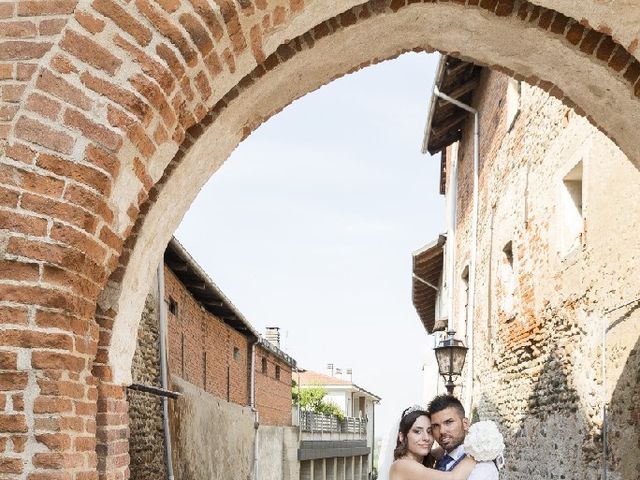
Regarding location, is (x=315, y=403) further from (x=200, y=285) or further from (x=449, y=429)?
(x=449, y=429)

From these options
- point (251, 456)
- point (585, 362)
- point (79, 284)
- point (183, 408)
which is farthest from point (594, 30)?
point (251, 456)

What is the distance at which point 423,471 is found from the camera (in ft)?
16.8

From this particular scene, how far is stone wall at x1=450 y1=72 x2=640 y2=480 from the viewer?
7.66m

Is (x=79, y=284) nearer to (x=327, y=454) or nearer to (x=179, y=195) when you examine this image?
(x=179, y=195)

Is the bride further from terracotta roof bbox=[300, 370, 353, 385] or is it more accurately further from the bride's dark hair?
terracotta roof bbox=[300, 370, 353, 385]

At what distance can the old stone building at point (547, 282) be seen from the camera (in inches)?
304

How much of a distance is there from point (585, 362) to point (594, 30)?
15.2ft

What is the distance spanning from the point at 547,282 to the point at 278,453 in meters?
16.2

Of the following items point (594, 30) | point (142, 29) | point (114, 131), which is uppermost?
point (594, 30)

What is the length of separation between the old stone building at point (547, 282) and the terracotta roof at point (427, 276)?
2876 mm

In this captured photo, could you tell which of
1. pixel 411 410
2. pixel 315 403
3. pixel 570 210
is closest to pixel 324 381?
pixel 315 403

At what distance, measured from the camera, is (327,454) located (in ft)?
114

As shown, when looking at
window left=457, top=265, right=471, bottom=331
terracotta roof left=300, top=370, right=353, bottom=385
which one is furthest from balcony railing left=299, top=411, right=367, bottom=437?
window left=457, top=265, right=471, bottom=331

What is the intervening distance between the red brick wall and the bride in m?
7.37
